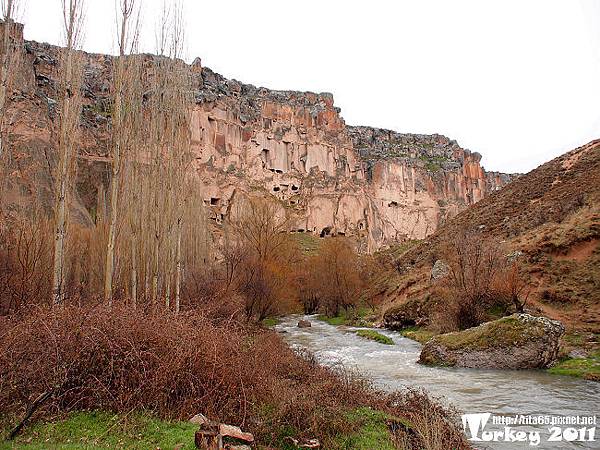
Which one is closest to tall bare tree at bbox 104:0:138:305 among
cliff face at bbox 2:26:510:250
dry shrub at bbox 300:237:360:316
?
dry shrub at bbox 300:237:360:316

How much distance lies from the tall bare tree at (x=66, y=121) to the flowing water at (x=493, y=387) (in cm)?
776

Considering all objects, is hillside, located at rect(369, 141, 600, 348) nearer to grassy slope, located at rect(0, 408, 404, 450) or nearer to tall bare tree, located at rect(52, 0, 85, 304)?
grassy slope, located at rect(0, 408, 404, 450)

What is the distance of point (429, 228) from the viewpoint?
97438 millimetres

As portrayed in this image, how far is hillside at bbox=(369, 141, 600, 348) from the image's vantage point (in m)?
16.4

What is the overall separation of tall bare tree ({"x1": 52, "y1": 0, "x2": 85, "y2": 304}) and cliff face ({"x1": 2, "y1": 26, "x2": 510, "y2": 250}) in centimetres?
4275

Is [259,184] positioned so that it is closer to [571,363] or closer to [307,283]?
[307,283]

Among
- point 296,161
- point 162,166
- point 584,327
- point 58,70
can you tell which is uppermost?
point 296,161

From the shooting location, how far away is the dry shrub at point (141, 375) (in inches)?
217

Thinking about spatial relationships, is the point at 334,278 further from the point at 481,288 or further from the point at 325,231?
the point at 325,231

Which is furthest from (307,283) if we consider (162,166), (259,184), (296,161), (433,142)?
(433,142)

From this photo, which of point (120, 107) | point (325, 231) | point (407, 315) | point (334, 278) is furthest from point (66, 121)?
point (325, 231)

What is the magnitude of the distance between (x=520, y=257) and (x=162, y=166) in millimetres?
16994

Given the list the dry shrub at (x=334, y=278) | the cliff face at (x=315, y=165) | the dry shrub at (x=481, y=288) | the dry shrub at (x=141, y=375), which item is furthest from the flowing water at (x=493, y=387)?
the cliff face at (x=315, y=165)

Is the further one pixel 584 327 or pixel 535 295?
pixel 535 295
